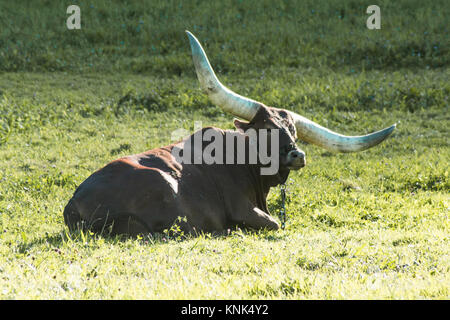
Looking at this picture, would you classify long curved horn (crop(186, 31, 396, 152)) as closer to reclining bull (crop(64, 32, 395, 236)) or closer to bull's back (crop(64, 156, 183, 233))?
reclining bull (crop(64, 32, 395, 236))

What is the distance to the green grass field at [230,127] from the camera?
13.0 ft

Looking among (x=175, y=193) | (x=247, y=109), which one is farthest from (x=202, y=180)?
(x=247, y=109)

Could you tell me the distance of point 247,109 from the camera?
20.1ft

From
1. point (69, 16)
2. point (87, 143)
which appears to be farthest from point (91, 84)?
point (69, 16)

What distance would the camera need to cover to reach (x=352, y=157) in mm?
9602

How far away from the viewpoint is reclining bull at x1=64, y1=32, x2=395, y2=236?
209 inches

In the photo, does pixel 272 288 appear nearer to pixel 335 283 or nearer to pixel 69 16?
pixel 335 283

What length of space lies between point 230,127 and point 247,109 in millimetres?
4452

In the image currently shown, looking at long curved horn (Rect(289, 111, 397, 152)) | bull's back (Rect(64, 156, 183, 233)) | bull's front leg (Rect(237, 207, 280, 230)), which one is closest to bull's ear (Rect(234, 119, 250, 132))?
long curved horn (Rect(289, 111, 397, 152))

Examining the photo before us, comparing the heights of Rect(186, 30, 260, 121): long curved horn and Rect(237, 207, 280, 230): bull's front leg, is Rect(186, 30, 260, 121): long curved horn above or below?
above

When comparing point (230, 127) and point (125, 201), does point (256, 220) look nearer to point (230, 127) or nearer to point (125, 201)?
point (125, 201)

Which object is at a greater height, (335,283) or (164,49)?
(164,49)

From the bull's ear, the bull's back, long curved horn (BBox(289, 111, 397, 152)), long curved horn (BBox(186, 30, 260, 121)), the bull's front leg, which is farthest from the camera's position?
long curved horn (BBox(289, 111, 397, 152))
